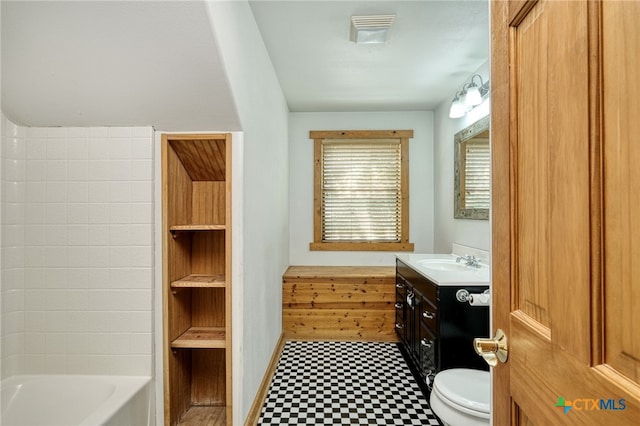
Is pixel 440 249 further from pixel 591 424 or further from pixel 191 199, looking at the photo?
pixel 591 424

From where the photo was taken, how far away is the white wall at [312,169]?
4211 millimetres

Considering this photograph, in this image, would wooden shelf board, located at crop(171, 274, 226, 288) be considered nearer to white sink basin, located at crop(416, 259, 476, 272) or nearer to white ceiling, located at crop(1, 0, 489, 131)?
white ceiling, located at crop(1, 0, 489, 131)

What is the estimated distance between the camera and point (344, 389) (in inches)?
104

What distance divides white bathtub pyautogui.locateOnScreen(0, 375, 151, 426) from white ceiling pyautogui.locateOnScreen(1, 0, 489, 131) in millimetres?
1346

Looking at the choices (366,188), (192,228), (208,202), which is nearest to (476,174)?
(366,188)

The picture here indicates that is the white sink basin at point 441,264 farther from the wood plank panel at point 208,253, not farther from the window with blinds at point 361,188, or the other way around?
the wood plank panel at point 208,253

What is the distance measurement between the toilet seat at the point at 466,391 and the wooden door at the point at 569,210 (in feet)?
2.55

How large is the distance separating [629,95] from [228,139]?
172cm

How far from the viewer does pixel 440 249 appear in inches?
155

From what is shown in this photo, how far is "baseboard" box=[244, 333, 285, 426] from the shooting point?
2133mm

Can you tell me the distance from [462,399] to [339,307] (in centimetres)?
208

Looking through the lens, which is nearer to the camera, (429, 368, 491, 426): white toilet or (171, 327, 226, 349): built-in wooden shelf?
(429, 368, 491, 426): white toilet

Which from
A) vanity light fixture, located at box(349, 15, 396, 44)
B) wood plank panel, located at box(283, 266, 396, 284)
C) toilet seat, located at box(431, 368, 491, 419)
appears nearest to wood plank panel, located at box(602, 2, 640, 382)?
toilet seat, located at box(431, 368, 491, 419)

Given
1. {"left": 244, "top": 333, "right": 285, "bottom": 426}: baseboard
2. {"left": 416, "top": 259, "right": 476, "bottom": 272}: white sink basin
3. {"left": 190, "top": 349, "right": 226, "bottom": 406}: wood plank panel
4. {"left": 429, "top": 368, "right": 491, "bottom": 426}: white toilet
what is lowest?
{"left": 244, "top": 333, "right": 285, "bottom": 426}: baseboard
